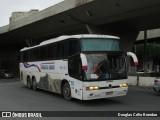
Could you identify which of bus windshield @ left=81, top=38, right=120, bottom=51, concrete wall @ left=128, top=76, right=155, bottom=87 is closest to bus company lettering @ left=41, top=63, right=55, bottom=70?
bus windshield @ left=81, top=38, right=120, bottom=51

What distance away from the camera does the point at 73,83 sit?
1459cm

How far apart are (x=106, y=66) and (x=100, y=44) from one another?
1.16 m

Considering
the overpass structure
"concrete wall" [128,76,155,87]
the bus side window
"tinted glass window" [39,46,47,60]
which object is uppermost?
the overpass structure

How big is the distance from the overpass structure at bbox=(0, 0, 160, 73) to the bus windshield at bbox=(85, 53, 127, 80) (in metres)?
12.8

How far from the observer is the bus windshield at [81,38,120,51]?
1420cm

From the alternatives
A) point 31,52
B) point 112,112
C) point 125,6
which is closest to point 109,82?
point 112,112

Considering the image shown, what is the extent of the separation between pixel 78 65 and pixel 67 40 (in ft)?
6.14

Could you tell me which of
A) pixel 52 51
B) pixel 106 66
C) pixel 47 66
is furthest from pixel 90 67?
pixel 47 66

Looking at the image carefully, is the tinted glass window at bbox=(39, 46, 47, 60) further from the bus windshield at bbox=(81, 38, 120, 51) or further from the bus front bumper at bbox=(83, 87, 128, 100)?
the bus front bumper at bbox=(83, 87, 128, 100)

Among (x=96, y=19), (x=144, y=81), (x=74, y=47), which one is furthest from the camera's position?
(x=96, y=19)

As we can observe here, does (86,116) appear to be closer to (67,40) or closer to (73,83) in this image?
(73,83)

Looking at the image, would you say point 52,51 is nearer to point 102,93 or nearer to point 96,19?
point 102,93

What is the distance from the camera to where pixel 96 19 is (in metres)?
33.5

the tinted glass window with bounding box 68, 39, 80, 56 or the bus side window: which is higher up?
the tinted glass window with bounding box 68, 39, 80, 56
